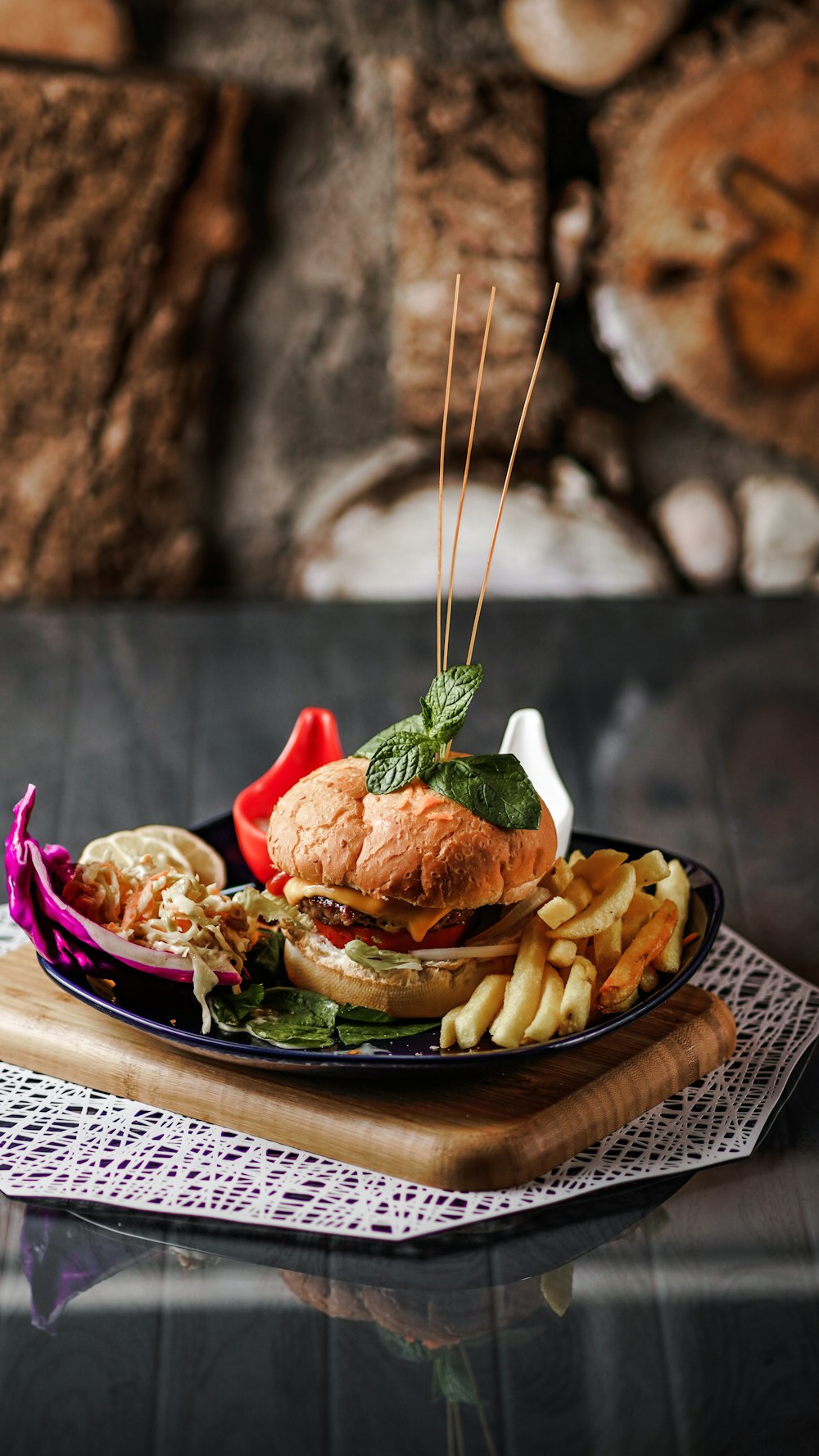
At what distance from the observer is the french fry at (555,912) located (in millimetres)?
1859

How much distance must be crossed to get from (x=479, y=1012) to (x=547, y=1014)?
0.27 ft

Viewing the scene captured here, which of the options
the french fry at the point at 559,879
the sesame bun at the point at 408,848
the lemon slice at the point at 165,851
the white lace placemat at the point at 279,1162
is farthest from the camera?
the lemon slice at the point at 165,851

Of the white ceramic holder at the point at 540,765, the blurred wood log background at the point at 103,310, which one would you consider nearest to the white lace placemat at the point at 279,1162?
the white ceramic holder at the point at 540,765

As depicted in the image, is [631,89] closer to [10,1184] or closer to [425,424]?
[425,424]

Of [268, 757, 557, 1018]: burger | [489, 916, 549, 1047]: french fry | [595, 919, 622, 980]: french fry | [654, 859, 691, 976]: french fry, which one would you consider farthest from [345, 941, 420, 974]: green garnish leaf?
[654, 859, 691, 976]: french fry

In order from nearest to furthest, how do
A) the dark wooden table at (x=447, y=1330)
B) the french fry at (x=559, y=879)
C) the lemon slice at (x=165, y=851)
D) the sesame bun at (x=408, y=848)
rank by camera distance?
the dark wooden table at (x=447, y=1330) → the sesame bun at (x=408, y=848) → the french fry at (x=559, y=879) → the lemon slice at (x=165, y=851)

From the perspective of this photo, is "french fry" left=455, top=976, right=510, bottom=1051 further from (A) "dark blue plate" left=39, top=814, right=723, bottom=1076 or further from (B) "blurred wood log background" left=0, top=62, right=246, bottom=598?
(B) "blurred wood log background" left=0, top=62, right=246, bottom=598

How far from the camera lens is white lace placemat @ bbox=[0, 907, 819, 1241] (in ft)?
5.61

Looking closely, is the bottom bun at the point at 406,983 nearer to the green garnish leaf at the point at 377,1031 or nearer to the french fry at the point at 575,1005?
the green garnish leaf at the point at 377,1031

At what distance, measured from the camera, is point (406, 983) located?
1873 millimetres

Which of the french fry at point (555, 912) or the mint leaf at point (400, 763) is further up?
the mint leaf at point (400, 763)

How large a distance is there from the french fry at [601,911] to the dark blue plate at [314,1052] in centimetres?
11

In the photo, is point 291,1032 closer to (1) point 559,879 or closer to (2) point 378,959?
(2) point 378,959

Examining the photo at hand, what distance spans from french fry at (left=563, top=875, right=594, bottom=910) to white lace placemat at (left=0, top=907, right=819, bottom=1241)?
28cm
